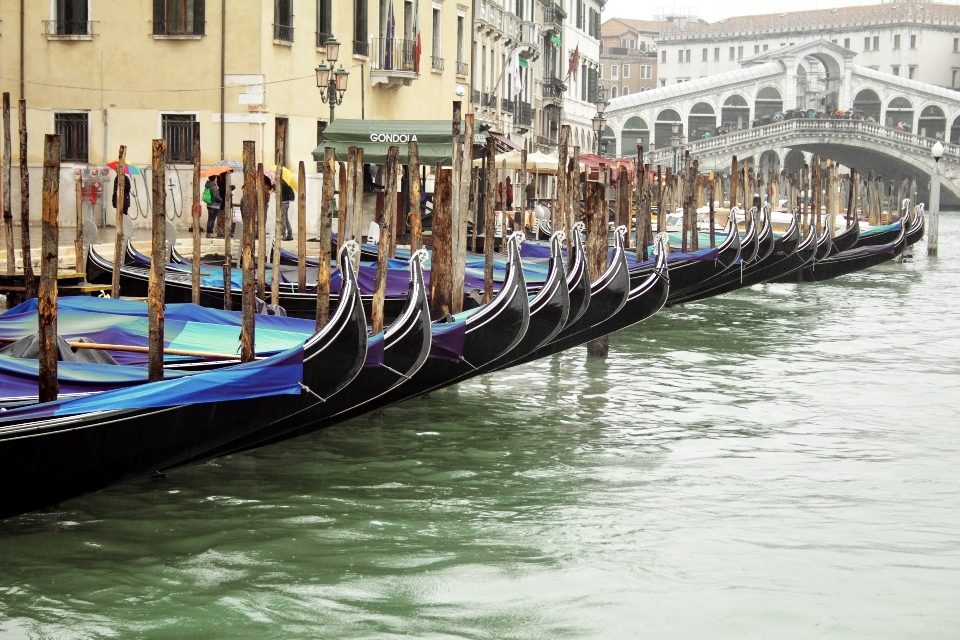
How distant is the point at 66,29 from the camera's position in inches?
559

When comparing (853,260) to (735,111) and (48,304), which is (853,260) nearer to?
(48,304)

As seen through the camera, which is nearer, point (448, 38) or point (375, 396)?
point (375, 396)

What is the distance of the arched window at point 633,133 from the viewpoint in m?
49.4

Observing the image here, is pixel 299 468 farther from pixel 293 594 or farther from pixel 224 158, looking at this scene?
pixel 224 158

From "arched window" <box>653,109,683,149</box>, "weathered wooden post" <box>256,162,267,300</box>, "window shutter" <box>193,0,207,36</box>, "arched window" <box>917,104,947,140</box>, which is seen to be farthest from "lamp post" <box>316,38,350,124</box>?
"arched window" <box>917,104,947,140</box>

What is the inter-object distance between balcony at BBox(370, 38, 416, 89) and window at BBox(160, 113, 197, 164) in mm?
3073

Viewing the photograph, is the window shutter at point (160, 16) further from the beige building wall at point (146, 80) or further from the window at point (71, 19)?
the window at point (71, 19)

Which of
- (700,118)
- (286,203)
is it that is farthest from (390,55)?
(700,118)

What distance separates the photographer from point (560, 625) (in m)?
4.25

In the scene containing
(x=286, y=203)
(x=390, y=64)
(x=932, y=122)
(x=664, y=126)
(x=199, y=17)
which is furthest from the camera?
(x=664, y=126)

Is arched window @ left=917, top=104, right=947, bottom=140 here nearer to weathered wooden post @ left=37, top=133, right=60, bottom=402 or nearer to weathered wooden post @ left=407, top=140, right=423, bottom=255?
weathered wooden post @ left=407, top=140, right=423, bottom=255

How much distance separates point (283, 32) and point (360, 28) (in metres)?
2.06

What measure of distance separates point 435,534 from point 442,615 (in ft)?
2.75

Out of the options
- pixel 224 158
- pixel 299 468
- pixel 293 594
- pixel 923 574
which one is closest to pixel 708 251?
pixel 224 158
